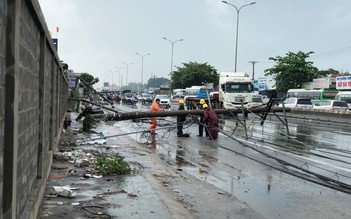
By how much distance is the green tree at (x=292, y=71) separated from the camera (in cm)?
6388

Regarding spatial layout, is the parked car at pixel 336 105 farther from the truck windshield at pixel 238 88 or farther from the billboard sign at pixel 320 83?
the billboard sign at pixel 320 83

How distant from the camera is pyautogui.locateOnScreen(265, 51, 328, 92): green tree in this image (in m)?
63.9

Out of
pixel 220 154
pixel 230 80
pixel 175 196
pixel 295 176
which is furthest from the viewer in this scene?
pixel 230 80

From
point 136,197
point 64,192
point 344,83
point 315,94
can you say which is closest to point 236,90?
point 315,94

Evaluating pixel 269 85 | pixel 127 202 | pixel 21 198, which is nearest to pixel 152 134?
pixel 127 202

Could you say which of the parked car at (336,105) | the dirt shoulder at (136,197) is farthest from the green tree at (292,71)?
the dirt shoulder at (136,197)

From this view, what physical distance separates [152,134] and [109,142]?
6.19 ft

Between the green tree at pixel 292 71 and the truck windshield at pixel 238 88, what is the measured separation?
30.3 meters

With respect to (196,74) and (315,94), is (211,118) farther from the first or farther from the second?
(196,74)

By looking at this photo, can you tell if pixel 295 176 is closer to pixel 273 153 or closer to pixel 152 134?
pixel 273 153

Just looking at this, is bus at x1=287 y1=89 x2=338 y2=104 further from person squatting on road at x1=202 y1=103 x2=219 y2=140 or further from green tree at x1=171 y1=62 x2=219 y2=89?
person squatting on road at x1=202 y1=103 x2=219 y2=140

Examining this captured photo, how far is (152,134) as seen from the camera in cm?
1623

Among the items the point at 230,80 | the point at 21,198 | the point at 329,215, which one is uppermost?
the point at 230,80

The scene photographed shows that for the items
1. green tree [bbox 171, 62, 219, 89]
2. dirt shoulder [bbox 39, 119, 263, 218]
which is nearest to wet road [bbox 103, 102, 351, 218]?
dirt shoulder [bbox 39, 119, 263, 218]
